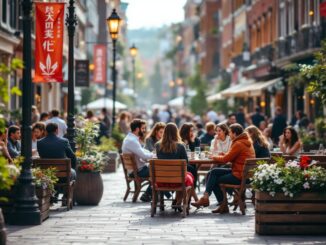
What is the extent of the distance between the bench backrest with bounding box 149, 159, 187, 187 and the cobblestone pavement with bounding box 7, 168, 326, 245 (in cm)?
60

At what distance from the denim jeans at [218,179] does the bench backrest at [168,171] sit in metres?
0.96

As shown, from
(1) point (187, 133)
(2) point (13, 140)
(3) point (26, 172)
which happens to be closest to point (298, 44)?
(1) point (187, 133)

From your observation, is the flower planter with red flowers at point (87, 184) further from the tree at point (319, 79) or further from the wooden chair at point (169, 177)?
the tree at point (319, 79)

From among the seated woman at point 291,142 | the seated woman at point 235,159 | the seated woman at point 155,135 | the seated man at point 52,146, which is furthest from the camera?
the seated woman at point 291,142

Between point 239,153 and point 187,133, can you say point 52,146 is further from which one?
point 187,133

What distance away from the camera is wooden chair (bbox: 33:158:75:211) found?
18.5m

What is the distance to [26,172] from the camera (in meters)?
16.2

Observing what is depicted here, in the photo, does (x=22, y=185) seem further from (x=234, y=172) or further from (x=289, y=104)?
(x=289, y=104)

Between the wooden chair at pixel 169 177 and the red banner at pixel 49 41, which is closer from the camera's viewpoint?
the wooden chair at pixel 169 177

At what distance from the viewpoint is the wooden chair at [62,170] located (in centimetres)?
1847

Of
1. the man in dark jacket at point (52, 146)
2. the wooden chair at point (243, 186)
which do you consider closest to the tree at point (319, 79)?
the wooden chair at point (243, 186)

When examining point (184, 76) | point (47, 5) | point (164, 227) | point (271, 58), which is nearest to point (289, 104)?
point (271, 58)

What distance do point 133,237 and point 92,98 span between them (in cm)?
5605

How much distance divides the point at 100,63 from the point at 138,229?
43531 mm
